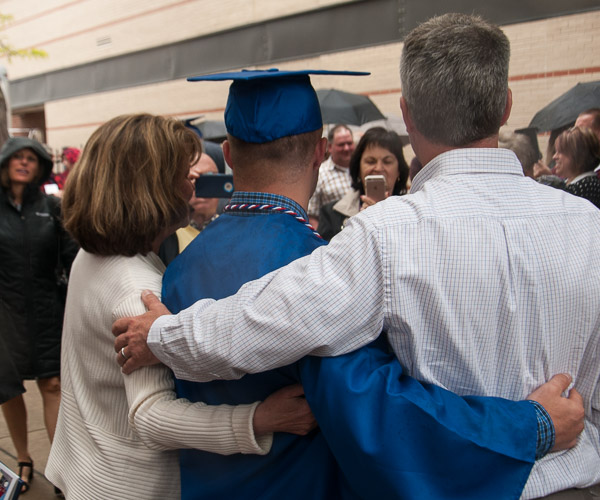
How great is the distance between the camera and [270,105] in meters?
1.72

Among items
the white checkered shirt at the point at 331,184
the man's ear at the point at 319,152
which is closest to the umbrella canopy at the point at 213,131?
the white checkered shirt at the point at 331,184

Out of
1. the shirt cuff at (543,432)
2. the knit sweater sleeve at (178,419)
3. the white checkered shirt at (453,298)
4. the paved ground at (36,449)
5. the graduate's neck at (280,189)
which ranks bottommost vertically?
the paved ground at (36,449)

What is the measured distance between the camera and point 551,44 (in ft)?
23.2

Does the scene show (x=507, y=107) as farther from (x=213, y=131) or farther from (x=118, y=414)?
(x=213, y=131)

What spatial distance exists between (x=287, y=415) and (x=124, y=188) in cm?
95

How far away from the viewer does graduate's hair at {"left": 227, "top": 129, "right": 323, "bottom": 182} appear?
174 centimetres

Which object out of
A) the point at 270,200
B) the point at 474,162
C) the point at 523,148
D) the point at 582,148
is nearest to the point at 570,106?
the point at 523,148

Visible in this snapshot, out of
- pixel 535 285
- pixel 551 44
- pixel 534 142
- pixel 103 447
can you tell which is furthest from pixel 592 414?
pixel 551 44

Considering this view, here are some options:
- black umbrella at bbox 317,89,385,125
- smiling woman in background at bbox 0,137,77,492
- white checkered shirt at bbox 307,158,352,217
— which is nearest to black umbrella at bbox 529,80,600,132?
white checkered shirt at bbox 307,158,352,217

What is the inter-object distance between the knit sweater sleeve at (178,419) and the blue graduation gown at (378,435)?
0.08 m

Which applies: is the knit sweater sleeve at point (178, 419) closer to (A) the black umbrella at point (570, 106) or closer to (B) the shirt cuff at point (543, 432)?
(B) the shirt cuff at point (543, 432)

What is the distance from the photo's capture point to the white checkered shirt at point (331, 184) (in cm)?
636

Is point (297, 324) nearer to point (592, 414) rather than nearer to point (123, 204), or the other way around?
point (592, 414)

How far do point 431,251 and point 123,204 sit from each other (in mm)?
1108
